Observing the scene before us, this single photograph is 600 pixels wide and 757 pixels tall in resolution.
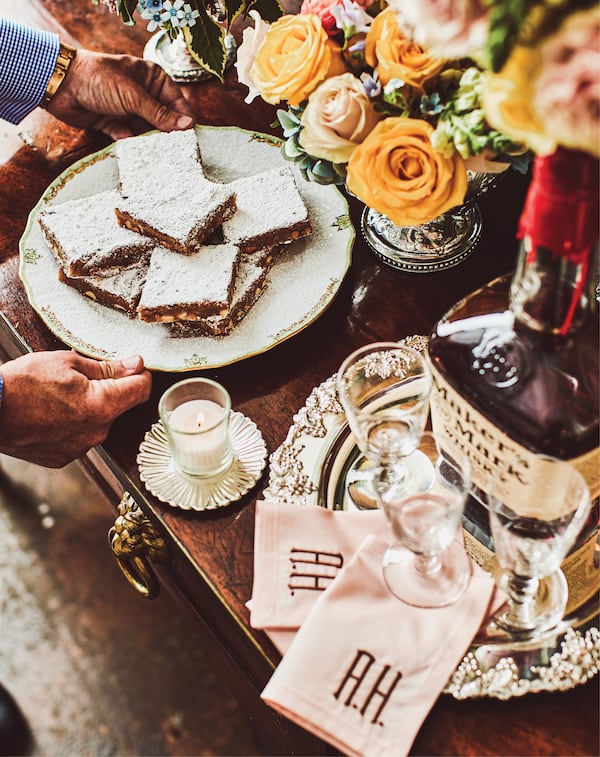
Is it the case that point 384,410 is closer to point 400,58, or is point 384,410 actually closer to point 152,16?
point 400,58

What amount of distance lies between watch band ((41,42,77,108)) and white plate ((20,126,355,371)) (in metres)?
0.17

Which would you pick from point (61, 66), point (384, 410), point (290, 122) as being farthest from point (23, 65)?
point (384, 410)

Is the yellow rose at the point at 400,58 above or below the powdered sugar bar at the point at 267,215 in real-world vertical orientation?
above

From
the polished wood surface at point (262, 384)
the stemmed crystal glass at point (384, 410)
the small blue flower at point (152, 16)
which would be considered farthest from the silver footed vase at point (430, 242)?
the small blue flower at point (152, 16)

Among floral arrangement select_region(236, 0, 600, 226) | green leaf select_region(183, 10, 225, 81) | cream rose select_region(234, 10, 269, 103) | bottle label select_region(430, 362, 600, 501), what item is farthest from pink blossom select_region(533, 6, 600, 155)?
green leaf select_region(183, 10, 225, 81)

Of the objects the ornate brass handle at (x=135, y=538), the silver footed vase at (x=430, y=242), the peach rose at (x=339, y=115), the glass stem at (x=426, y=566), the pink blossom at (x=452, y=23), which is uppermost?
the pink blossom at (x=452, y=23)

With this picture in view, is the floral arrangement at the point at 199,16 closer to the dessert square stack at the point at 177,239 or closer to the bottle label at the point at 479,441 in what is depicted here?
the dessert square stack at the point at 177,239

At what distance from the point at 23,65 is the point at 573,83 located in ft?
3.50

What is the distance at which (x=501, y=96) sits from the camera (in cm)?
56

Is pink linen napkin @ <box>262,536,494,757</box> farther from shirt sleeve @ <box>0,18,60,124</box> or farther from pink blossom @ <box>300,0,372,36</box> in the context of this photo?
shirt sleeve @ <box>0,18,60,124</box>

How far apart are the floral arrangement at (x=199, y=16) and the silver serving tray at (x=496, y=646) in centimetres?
63

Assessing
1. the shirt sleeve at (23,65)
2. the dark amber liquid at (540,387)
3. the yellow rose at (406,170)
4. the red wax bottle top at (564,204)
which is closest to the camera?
the red wax bottle top at (564,204)

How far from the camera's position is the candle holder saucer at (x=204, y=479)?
0.96 m

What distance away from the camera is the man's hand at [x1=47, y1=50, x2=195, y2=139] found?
52.2 inches
